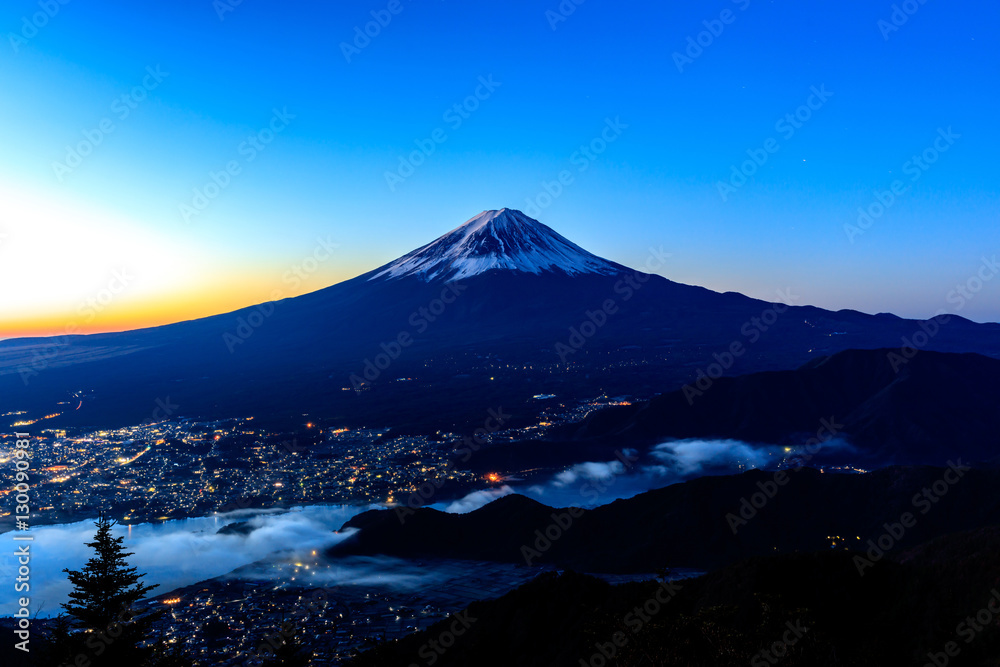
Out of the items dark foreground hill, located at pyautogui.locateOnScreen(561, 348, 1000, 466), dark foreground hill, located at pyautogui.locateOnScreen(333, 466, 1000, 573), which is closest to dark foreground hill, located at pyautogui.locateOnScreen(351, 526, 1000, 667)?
dark foreground hill, located at pyautogui.locateOnScreen(333, 466, 1000, 573)

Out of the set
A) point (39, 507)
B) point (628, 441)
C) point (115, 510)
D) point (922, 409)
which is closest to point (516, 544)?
point (628, 441)

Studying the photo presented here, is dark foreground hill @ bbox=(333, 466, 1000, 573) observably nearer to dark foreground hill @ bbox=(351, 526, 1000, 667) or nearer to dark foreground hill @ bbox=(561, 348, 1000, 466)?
dark foreground hill @ bbox=(351, 526, 1000, 667)

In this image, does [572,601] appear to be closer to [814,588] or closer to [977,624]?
[814,588]

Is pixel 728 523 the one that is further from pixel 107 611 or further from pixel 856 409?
pixel 856 409

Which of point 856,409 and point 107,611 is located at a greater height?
point 856,409

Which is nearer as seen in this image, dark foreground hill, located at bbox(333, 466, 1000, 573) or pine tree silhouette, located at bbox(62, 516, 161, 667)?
pine tree silhouette, located at bbox(62, 516, 161, 667)

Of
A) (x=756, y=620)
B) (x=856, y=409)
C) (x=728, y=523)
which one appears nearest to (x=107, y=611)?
(x=756, y=620)

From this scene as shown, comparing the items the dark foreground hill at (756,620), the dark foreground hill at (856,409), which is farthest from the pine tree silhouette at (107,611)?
the dark foreground hill at (856,409)

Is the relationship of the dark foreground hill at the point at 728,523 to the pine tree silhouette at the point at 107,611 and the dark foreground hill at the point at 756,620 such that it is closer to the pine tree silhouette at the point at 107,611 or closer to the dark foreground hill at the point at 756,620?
the dark foreground hill at the point at 756,620
